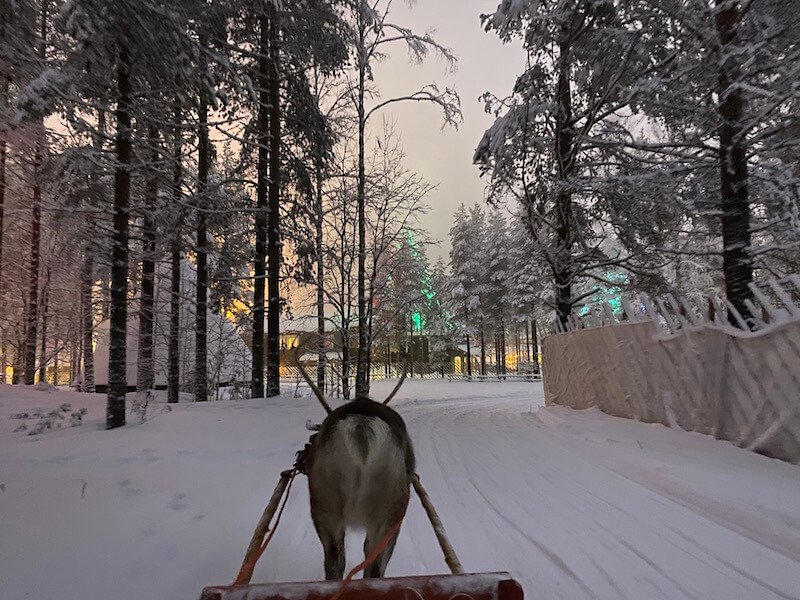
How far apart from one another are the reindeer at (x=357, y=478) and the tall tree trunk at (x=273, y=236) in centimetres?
1048

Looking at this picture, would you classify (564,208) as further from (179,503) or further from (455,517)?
(179,503)

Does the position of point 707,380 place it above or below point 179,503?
above

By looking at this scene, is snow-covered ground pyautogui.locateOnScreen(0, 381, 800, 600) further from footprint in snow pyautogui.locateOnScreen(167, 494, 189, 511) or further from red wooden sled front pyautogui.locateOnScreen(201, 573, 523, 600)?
red wooden sled front pyautogui.locateOnScreen(201, 573, 523, 600)

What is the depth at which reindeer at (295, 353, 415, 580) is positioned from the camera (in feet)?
7.07

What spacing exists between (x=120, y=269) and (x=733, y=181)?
10718 millimetres

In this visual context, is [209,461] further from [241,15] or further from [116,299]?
[241,15]

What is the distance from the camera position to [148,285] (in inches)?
547

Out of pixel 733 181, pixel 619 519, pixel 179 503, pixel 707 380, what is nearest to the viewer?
pixel 619 519

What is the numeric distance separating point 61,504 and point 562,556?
4248 millimetres

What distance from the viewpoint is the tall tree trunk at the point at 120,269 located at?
279 inches

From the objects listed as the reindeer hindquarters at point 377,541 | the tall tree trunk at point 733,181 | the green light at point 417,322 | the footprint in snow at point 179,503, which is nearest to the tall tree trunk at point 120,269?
the footprint in snow at point 179,503

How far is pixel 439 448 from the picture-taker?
7.39 metres

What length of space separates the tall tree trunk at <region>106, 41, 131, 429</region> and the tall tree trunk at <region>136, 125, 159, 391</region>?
234cm

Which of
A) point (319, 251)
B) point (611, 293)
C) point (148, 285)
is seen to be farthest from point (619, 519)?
point (148, 285)
